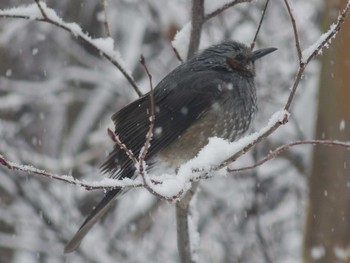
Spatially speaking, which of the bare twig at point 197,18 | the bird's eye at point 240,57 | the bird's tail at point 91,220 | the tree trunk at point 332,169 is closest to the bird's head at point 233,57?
the bird's eye at point 240,57

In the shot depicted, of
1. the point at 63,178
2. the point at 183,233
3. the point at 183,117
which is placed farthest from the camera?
the point at 183,117

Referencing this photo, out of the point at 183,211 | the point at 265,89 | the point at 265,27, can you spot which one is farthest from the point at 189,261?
the point at 265,27

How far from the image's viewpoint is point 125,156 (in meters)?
4.50

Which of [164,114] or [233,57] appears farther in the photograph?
[233,57]

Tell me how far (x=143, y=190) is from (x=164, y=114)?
3789mm

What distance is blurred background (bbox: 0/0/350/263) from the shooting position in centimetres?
523

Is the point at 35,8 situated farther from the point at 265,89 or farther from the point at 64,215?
the point at 265,89

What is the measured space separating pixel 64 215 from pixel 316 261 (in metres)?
3.15

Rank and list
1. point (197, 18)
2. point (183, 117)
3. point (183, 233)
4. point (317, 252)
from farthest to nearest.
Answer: point (317, 252) < point (183, 117) < point (197, 18) < point (183, 233)

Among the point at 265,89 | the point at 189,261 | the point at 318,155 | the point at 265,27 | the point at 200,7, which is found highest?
the point at 265,27

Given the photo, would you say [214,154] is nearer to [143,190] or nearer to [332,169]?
[332,169]

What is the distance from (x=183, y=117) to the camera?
4680 mm

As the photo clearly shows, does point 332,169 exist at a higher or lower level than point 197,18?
lower

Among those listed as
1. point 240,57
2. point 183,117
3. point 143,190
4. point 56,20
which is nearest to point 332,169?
point 240,57
